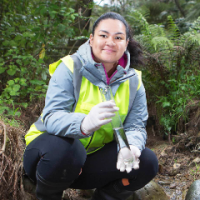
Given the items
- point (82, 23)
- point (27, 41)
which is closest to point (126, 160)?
point (27, 41)

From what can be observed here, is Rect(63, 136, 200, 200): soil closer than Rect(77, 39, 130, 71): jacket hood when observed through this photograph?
No

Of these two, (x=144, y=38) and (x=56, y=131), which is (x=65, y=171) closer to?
(x=56, y=131)

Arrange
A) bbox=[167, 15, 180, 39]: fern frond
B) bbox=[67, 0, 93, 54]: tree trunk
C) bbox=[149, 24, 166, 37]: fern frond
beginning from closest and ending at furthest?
1. bbox=[167, 15, 180, 39]: fern frond
2. bbox=[149, 24, 166, 37]: fern frond
3. bbox=[67, 0, 93, 54]: tree trunk

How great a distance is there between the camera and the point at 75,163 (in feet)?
5.68

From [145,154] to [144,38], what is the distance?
7.60 feet

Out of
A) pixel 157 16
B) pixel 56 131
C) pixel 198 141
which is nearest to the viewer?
pixel 56 131

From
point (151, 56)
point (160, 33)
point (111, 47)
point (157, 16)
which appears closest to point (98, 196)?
point (111, 47)

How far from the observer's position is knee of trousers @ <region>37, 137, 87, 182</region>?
66.8 inches

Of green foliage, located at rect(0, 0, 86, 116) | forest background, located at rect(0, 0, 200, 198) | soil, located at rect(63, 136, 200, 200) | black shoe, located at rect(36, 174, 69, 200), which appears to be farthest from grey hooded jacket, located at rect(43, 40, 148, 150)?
green foliage, located at rect(0, 0, 86, 116)

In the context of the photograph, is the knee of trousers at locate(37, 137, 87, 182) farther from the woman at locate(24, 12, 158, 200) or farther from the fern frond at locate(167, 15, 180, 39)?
the fern frond at locate(167, 15, 180, 39)

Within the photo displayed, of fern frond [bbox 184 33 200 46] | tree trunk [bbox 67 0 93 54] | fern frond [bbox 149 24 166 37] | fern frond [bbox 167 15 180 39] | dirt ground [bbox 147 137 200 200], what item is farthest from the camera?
tree trunk [bbox 67 0 93 54]

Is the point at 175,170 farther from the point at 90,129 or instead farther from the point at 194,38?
the point at 90,129

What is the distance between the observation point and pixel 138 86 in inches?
82.3

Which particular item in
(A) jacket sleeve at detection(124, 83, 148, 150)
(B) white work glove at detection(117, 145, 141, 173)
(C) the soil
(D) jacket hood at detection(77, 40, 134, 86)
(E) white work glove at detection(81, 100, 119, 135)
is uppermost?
(D) jacket hood at detection(77, 40, 134, 86)
